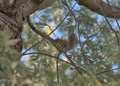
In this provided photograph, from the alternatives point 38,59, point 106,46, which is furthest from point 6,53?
point 106,46

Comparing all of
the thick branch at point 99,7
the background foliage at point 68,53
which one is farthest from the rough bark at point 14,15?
the thick branch at point 99,7

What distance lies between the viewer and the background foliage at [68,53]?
3.14 ft

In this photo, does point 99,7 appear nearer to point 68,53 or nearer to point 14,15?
point 68,53

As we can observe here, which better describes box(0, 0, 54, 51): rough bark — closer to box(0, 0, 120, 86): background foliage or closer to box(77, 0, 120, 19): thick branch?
box(0, 0, 120, 86): background foliage

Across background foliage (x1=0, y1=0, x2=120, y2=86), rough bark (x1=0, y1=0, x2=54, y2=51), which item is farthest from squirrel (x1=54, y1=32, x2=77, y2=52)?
rough bark (x1=0, y1=0, x2=54, y2=51)

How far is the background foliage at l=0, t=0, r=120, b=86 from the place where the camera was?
0.96 meters

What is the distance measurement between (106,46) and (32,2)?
1.06 metres

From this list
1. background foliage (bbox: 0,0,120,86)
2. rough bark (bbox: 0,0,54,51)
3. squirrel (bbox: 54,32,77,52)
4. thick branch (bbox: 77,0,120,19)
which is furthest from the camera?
thick branch (bbox: 77,0,120,19)

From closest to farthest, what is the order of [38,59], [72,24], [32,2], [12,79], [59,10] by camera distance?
1. [12,79]
2. [32,2]
3. [38,59]
4. [72,24]
5. [59,10]

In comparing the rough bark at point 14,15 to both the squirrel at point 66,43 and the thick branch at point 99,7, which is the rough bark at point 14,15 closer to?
the squirrel at point 66,43

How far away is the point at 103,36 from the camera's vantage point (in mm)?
2836

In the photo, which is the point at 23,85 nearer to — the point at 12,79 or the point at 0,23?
the point at 12,79

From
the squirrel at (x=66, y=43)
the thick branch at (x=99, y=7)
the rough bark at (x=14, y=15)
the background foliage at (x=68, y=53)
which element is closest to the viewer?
the background foliage at (x=68, y=53)

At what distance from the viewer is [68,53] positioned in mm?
2482
